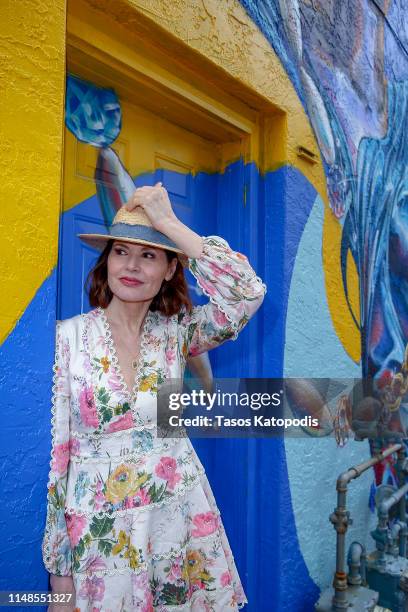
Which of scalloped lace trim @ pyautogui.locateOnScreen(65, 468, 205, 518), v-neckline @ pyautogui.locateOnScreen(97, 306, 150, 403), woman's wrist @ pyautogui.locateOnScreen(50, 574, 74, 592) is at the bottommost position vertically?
woman's wrist @ pyautogui.locateOnScreen(50, 574, 74, 592)

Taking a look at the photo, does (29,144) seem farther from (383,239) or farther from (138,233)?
(383,239)

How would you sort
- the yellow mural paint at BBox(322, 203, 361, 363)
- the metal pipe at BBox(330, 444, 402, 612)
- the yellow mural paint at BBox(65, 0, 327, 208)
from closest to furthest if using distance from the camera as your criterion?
1. the yellow mural paint at BBox(65, 0, 327, 208)
2. the metal pipe at BBox(330, 444, 402, 612)
3. the yellow mural paint at BBox(322, 203, 361, 363)

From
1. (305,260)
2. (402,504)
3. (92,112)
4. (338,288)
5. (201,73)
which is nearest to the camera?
(92,112)

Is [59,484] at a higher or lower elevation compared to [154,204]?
lower

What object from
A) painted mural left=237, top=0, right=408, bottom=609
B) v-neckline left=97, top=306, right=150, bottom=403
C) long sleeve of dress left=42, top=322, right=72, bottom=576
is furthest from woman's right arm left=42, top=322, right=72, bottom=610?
painted mural left=237, top=0, right=408, bottom=609

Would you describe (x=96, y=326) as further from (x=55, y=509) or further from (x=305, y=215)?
(x=305, y=215)

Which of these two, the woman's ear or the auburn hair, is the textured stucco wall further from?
the woman's ear

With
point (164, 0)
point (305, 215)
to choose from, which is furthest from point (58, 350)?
point (305, 215)

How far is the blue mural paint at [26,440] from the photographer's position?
5.10 ft

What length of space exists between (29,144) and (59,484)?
0.98 m

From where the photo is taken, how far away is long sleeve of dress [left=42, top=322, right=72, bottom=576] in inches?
60.7

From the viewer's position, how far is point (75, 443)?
160cm

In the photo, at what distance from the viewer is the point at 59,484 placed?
1554mm

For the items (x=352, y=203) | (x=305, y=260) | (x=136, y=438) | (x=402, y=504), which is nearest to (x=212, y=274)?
(x=136, y=438)
